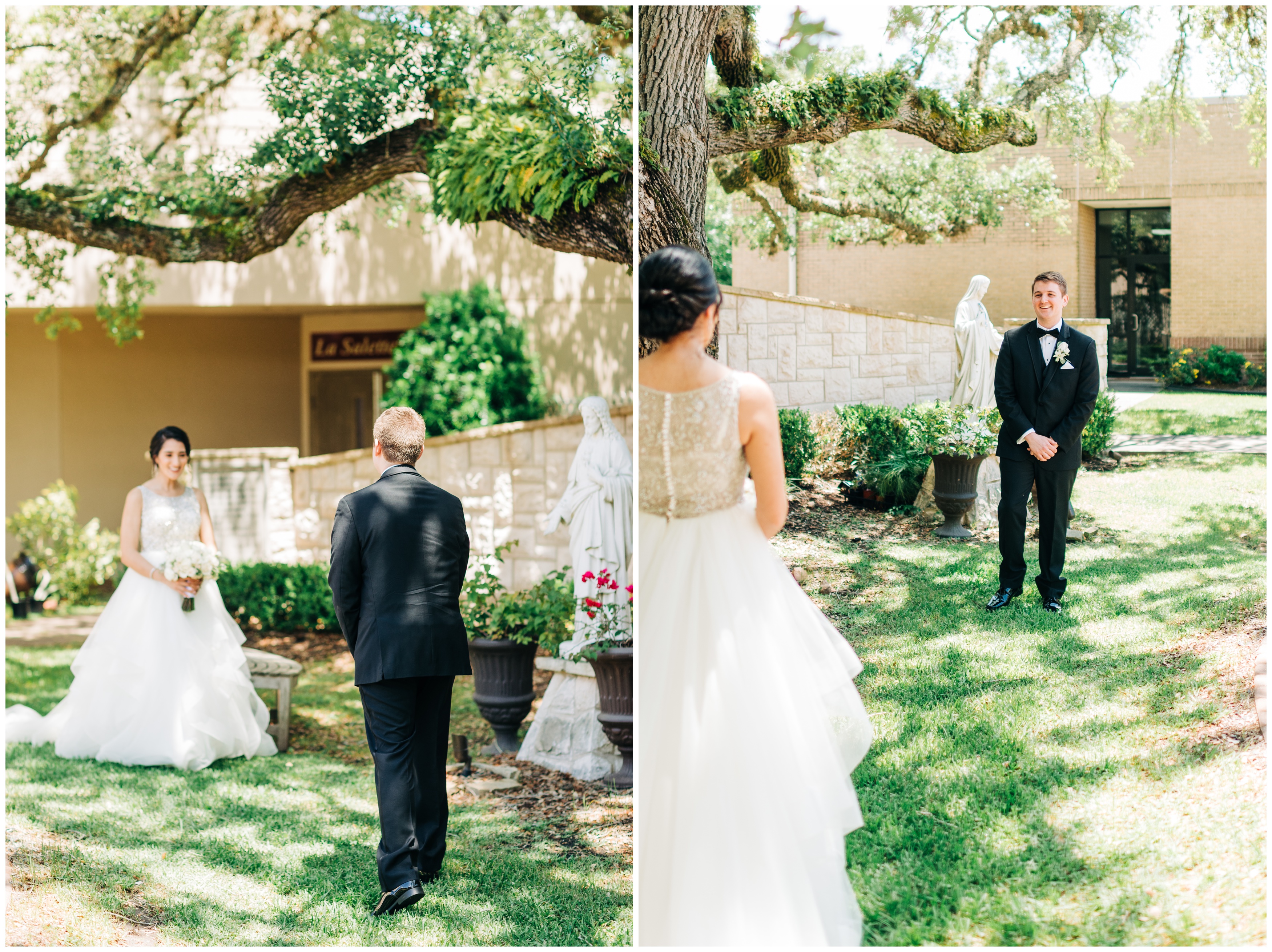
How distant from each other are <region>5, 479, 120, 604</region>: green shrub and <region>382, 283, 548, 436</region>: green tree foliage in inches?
148

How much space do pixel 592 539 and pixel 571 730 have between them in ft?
3.45

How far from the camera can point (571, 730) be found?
18.6 feet

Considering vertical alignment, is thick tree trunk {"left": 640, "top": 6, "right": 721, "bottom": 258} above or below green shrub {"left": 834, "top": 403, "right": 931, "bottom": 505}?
above

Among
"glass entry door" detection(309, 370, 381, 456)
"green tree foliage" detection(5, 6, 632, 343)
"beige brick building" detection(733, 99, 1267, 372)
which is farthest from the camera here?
"glass entry door" detection(309, 370, 381, 456)

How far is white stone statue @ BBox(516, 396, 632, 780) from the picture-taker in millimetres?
5488

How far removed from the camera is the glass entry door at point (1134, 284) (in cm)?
355

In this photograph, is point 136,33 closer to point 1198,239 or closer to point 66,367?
point 66,367

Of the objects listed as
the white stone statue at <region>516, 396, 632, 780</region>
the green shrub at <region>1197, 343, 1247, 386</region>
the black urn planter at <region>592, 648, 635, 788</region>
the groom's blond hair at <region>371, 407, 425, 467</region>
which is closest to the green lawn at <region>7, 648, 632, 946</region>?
the black urn planter at <region>592, 648, 635, 788</region>

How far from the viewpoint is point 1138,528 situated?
3.61m

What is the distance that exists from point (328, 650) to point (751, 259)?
627 cm

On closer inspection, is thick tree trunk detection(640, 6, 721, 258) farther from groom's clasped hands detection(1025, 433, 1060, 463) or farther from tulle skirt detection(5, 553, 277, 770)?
tulle skirt detection(5, 553, 277, 770)

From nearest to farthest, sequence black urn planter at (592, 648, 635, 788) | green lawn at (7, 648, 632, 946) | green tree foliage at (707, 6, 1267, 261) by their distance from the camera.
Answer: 1. green tree foliage at (707, 6, 1267, 261)
2. green lawn at (7, 648, 632, 946)
3. black urn planter at (592, 648, 635, 788)

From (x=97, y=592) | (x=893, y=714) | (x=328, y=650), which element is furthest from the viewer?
(x=97, y=592)

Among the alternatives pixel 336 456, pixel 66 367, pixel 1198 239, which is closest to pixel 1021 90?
pixel 1198 239
